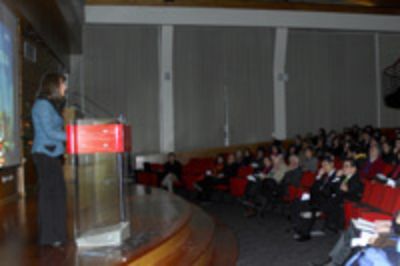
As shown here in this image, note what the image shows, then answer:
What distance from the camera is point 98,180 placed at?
3.88 meters

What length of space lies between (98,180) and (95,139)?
338 mm

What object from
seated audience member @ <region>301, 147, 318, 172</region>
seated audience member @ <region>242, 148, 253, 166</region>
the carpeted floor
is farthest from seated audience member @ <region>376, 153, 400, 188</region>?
seated audience member @ <region>242, 148, 253, 166</region>

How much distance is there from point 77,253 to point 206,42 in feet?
35.1

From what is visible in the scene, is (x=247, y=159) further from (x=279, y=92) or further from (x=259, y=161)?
(x=279, y=92)

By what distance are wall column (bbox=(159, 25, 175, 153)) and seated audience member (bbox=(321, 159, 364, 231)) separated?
7070mm

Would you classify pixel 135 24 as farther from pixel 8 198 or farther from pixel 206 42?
pixel 8 198

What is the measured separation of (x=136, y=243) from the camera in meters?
3.91

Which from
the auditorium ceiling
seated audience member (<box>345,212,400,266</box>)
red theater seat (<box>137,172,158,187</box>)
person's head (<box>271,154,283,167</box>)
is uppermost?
the auditorium ceiling

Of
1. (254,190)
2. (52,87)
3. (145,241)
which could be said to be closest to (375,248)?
(145,241)

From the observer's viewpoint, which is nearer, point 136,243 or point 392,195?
point 136,243

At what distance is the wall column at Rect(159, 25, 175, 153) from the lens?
13.0m

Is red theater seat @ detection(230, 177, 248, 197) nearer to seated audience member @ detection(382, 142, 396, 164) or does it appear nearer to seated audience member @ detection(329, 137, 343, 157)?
seated audience member @ detection(329, 137, 343, 157)

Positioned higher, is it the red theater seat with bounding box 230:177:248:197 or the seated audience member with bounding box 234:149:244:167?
the seated audience member with bounding box 234:149:244:167

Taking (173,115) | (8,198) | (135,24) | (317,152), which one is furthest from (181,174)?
(8,198)
